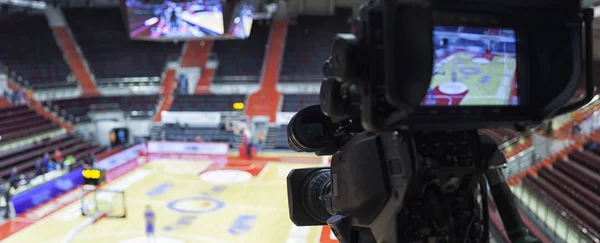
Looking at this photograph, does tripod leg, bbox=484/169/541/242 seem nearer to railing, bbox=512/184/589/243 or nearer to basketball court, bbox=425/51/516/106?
basketball court, bbox=425/51/516/106

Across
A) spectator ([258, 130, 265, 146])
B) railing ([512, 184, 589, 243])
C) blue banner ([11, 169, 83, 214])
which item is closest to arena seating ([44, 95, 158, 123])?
spectator ([258, 130, 265, 146])

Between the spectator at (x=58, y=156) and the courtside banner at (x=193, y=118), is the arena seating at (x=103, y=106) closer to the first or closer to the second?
the courtside banner at (x=193, y=118)

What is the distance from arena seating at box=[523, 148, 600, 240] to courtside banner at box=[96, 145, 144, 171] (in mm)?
11306

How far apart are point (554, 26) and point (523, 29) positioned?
3.6 inches

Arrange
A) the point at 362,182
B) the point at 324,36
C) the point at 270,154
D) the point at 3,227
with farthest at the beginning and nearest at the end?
the point at 324,36
the point at 270,154
the point at 3,227
the point at 362,182

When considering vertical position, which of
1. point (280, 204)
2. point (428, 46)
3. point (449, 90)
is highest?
point (428, 46)

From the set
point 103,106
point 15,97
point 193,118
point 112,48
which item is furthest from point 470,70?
point 112,48

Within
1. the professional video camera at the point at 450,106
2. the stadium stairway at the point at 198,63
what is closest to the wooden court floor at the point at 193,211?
the professional video camera at the point at 450,106

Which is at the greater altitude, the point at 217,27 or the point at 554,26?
the point at 217,27

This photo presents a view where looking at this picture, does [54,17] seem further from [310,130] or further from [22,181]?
[310,130]

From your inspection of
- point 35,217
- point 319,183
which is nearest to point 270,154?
point 35,217

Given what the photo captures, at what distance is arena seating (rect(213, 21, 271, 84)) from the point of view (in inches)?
938

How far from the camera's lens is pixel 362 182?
155cm

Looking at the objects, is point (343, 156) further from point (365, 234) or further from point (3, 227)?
point (3, 227)
